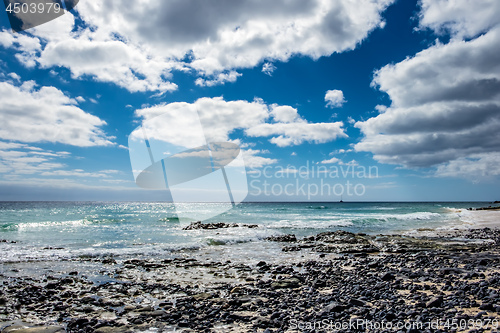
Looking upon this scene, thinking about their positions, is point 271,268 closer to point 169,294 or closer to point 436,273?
point 169,294

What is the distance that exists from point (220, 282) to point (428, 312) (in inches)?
234

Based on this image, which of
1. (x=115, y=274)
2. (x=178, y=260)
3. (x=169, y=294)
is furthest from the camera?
(x=178, y=260)

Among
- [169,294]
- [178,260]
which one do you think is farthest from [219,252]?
[169,294]

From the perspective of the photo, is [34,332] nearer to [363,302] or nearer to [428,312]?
[363,302]

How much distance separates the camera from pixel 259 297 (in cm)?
757

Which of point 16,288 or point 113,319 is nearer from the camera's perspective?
point 113,319

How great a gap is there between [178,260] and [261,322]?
26.7ft

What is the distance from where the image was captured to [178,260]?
1315cm

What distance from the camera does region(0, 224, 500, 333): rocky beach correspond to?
573 centimetres

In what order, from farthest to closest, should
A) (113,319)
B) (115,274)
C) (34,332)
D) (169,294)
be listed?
(115,274) < (169,294) < (113,319) < (34,332)

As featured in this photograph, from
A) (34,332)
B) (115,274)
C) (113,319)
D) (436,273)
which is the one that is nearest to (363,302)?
(436,273)

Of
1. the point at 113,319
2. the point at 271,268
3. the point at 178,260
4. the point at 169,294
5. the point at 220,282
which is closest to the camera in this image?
the point at 113,319

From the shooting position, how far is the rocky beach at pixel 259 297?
5727 mm

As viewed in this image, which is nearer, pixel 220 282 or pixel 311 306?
pixel 311 306
